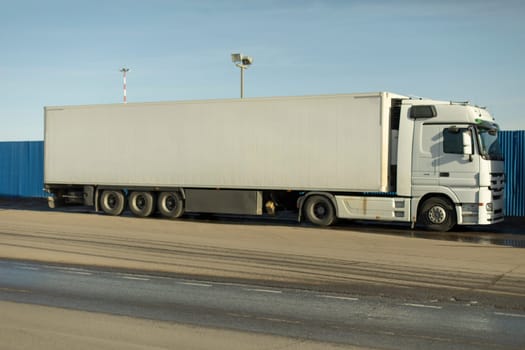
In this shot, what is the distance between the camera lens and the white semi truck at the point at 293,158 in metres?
20.3

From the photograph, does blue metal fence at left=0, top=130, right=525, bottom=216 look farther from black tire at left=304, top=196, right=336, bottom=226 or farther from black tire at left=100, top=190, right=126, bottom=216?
black tire at left=304, top=196, right=336, bottom=226

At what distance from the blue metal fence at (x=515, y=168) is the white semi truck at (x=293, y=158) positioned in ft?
12.8

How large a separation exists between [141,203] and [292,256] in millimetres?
10853

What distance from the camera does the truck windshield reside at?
2009 centimetres

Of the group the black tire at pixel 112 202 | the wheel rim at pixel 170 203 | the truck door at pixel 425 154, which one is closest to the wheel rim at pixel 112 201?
the black tire at pixel 112 202

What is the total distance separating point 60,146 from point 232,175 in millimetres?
6934

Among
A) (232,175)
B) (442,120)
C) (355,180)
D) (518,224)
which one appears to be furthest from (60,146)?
(518,224)

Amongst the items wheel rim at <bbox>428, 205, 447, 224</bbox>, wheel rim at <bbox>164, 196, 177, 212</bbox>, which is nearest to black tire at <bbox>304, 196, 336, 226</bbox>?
wheel rim at <bbox>428, 205, 447, 224</bbox>

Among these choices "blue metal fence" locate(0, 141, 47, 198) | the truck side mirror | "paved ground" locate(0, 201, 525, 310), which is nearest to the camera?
"paved ground" locate(0, 201, 525, 310)

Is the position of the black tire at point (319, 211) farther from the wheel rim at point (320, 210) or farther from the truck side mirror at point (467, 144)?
the truck side mirror at point (467, 144)

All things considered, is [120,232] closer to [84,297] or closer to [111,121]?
[111,121]

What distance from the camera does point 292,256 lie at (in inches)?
598

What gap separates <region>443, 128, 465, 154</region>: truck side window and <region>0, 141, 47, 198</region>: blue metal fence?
21028mm

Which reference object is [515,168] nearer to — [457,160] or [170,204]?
[457,160]
